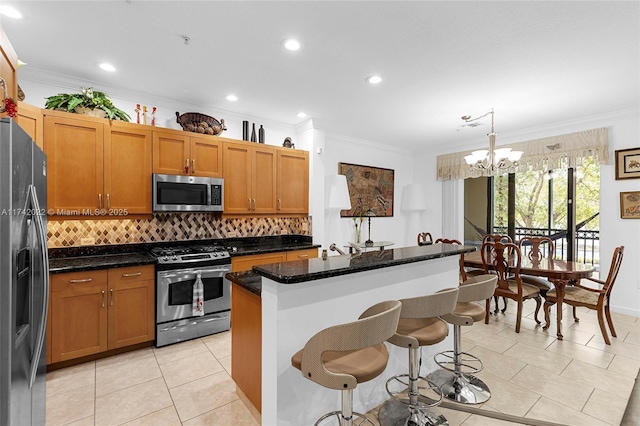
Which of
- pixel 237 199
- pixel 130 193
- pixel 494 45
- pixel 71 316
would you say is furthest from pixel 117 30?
pixel 494 45

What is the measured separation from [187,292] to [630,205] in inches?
219

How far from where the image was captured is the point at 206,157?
3.67 meters

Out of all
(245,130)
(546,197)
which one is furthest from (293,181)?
(546,197)

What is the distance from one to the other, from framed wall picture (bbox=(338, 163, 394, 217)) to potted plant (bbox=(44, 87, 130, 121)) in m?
3.29

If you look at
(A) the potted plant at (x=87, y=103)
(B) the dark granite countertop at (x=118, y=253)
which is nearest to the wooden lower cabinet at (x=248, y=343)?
(B) the dark granite countertop at (x=118, y=253)

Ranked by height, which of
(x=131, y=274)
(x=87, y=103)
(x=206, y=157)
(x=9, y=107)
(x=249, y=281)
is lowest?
(x=131, y=274)

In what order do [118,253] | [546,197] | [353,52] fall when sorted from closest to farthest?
1. [353,52]
2. [118,253]
3. [546,197]

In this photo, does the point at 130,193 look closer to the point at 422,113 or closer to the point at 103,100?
the point at 103,100

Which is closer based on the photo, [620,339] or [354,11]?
[354,11]

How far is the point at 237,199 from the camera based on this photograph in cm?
391

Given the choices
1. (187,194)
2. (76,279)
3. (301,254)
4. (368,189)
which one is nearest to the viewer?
(76,279)

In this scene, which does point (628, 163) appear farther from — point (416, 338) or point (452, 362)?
point (416, 338)

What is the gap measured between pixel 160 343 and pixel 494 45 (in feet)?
13.3

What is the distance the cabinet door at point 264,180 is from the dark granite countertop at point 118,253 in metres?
0.53
